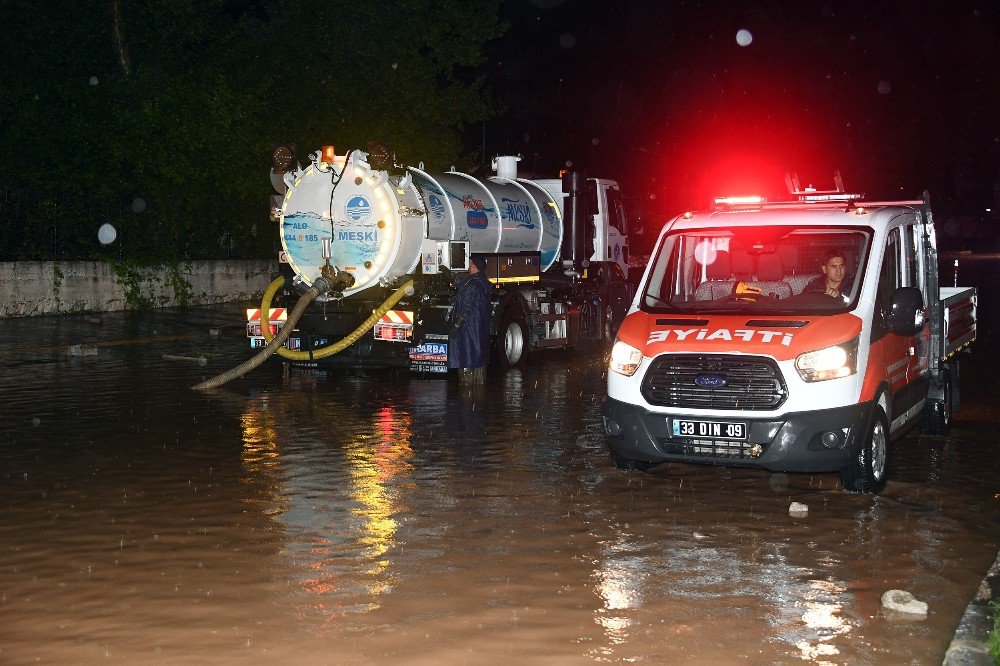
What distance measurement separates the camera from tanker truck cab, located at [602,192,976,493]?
901 cm

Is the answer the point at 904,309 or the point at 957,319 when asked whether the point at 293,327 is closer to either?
the point at 957,319

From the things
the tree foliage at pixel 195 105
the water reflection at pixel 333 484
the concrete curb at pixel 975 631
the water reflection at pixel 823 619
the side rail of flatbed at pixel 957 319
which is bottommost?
the water reflection at pixel 823 619

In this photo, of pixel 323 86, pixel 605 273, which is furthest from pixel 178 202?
pixel 605 273

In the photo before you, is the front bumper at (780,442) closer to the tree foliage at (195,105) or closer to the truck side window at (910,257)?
the truck side window at (910,257)

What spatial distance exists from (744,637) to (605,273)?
1612 centimetres

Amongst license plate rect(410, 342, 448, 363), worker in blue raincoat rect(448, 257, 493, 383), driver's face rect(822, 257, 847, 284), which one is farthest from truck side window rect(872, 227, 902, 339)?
license plate rect(410, 342, 448, 363)

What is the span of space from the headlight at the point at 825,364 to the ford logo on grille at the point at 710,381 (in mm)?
516

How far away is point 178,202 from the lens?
30.9 m

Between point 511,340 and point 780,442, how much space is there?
10.2 m

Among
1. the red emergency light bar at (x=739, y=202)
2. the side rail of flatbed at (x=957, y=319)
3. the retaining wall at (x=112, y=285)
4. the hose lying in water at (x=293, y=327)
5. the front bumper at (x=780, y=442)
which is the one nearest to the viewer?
the front bumper at (x=780, y=442)

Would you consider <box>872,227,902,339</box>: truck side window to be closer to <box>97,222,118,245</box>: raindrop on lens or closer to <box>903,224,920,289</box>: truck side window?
<box>903,224,920,289</box>: truck side window

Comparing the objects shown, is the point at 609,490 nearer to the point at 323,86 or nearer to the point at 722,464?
the point at 722,464

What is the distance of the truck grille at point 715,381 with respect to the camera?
9047 millimetres

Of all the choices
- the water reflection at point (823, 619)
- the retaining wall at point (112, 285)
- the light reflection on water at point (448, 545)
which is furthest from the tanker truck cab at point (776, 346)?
the retaining wall at point (112, 285)
